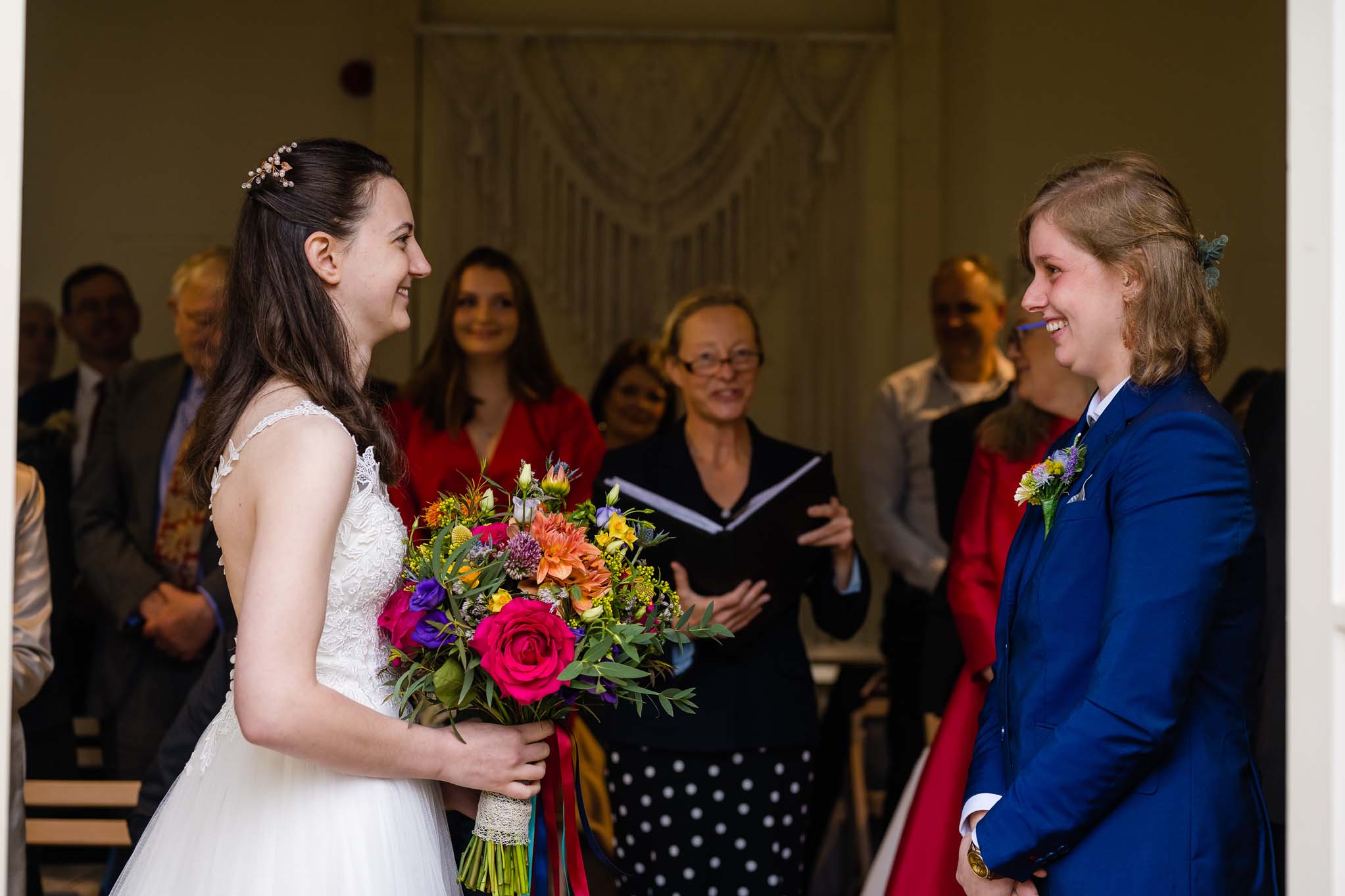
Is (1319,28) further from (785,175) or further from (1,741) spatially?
(785,175)

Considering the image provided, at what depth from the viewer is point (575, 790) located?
2.12 meters

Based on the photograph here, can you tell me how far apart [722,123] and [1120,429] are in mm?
5085

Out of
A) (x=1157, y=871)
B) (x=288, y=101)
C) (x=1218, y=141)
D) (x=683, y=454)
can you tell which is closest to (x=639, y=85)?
(x=288, y=101)

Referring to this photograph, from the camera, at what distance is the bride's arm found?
1.72m

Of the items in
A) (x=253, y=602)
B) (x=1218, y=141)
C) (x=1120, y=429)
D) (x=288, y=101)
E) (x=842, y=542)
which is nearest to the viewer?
(x=253, y=602)

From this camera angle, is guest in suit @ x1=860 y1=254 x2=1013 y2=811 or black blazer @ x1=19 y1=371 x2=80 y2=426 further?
black blazer @ x1=19 y1=371 x2=80 y2=426

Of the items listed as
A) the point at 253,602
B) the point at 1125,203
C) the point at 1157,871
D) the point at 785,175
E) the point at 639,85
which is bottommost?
the point at 1157,871

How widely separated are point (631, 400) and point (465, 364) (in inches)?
47.0

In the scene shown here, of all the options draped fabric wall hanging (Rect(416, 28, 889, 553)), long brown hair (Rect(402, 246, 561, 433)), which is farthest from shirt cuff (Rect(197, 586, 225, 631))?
draped fabric wall hanging (Rect(416, 28, 889, 553))

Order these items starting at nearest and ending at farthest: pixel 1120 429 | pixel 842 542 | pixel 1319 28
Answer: pixel 1319 28 < pixel 1120 429 < pixel 842 542

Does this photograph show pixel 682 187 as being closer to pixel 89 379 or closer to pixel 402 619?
pixel 89 379

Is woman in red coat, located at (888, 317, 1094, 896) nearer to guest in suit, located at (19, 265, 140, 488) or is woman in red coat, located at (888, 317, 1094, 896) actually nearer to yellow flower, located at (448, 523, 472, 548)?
yellow flower, located at (448, 523, 472, 548)

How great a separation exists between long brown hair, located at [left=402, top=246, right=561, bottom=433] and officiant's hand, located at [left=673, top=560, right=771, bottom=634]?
1.09 m

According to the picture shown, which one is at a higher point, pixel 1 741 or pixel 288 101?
pixel 288 101
